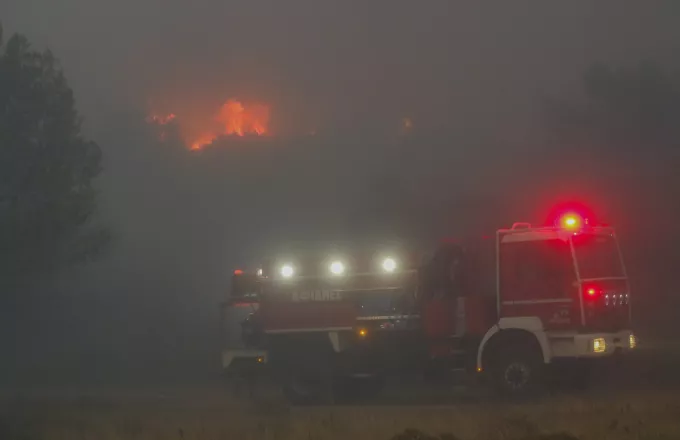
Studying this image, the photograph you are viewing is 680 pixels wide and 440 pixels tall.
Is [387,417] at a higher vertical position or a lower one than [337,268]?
lower

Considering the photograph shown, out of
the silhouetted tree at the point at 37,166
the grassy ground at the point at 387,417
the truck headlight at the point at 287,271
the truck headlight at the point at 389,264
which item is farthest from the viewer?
the silhouetted tree at the point at 37,166

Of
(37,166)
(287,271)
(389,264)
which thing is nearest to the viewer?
(389,264)

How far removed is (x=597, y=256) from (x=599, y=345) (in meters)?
1.43

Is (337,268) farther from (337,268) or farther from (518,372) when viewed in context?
(518,372)

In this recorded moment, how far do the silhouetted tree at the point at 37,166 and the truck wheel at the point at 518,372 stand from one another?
17684 millimetres

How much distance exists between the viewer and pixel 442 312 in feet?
54.0

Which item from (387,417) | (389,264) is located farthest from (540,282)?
(387,417)

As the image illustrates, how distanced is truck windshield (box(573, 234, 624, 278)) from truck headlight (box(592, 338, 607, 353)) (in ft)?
3.27

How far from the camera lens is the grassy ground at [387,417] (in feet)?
38.7

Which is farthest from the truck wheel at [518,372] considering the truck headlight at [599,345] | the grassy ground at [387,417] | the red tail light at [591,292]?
the red tail light at [591,292]

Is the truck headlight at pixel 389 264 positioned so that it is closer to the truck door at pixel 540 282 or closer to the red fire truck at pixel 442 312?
the red fire truck at pixel 442 312

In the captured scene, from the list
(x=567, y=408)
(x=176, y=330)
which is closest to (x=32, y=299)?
(x=176, y=330)

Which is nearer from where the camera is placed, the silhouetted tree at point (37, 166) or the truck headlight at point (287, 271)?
the truck headlight at point (287, 271)

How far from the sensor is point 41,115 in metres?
29.8
